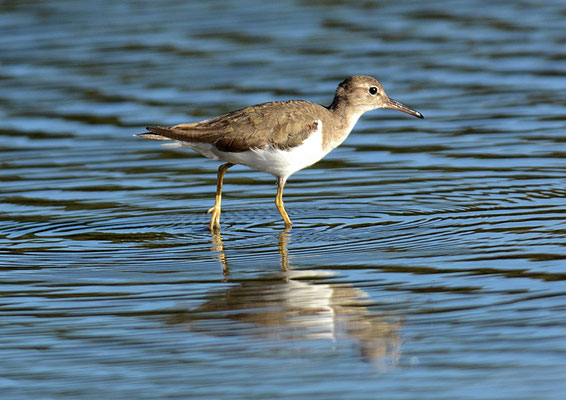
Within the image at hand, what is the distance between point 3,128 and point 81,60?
12.4ft

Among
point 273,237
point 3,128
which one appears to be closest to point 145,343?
point 273,237

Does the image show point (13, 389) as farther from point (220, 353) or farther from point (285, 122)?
point (285, 122)

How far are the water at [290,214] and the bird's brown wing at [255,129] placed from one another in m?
0.79

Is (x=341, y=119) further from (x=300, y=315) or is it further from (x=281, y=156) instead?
(x=300, y=315)

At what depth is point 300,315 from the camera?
7785mm

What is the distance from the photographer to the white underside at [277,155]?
10898mm

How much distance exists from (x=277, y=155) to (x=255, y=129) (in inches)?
13.0

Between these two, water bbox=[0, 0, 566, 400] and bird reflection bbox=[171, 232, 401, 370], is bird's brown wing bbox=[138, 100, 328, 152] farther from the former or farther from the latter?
bird reflection bbox=[171, 232, 401, 370]

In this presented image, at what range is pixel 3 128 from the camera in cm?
1555

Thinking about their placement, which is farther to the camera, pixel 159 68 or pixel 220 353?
pixel 159 68

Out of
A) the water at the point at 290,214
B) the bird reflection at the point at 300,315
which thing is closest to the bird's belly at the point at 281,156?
the water at the point at 290,214

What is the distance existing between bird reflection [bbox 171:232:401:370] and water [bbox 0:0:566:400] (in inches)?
0.9

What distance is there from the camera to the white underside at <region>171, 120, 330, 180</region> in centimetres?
1090

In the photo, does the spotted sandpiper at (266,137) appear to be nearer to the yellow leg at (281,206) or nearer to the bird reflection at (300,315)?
the yellow leg at (281,206)
